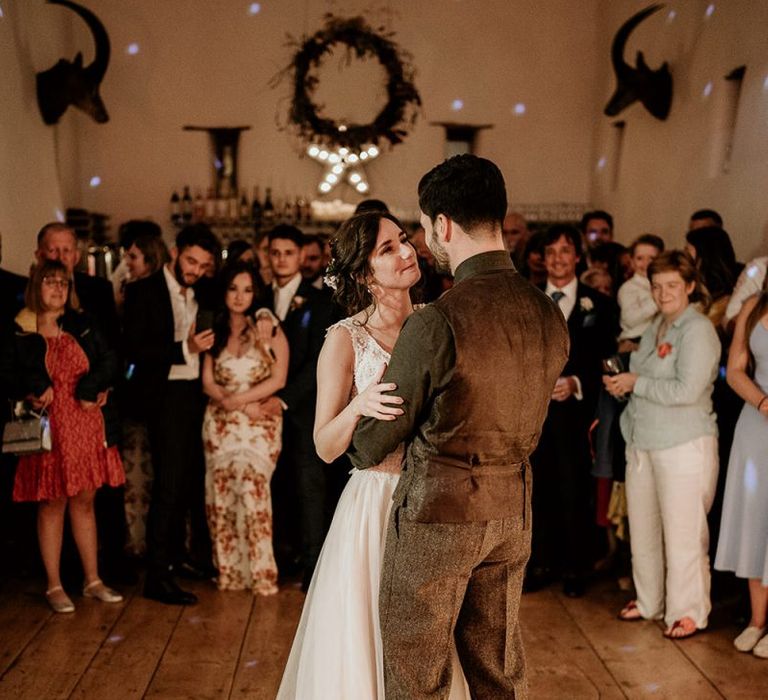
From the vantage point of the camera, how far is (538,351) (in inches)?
70.4

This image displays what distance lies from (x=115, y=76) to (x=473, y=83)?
138 inches

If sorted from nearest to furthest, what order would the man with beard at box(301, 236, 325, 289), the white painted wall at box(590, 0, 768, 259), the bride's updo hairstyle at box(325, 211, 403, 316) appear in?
the bride's updo hairstyle at box(325, 211, 403, 316), the man with beard at box(301, 236, 325, 289), the white painted wall at box(590, 0, 768, 259)

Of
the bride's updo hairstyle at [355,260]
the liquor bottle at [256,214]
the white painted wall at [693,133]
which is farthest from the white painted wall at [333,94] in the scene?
the bride's updo hairstyle at [355,260]

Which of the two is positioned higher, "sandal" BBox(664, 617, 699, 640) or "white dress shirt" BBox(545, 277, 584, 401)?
"white dress shirt" BBox(545, 277, 584, 401)

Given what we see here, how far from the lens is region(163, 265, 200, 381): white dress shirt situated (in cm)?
402

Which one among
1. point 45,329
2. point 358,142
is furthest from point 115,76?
point 45,329

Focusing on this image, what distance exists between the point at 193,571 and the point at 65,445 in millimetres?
934

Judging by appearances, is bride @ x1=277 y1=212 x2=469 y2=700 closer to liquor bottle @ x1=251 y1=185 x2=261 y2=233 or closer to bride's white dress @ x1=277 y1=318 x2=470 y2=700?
bride's white dress @ x1=277 y1=318 x2=470 y2=700

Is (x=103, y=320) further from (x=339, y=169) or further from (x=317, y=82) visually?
(x=339, y=169)

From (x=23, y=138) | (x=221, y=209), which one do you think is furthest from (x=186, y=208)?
(x=23, y=138)

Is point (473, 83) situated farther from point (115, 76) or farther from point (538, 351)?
point (538, 351)

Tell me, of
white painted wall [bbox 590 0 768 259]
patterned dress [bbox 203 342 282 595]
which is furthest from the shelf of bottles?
patterned dress [bbox 203 342 282 595]

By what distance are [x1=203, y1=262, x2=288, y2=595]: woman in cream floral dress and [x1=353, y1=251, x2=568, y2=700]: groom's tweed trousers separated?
2.24 m

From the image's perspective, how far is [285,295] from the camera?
14.4ft
